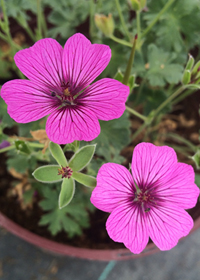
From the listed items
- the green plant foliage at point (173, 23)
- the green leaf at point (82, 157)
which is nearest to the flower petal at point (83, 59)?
the green leaf at point (82, 157)

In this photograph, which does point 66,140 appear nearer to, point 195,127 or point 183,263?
point 195,127

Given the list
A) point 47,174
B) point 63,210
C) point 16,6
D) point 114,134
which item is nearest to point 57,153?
point 47,174

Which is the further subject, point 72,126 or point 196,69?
point 196,69

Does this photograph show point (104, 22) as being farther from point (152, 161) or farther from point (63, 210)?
point (63, 210)

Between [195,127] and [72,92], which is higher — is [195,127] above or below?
below

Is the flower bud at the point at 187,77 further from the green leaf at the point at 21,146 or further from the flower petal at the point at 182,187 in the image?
the green leaf at the point at 21,146

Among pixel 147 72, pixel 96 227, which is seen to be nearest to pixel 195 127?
pixel 147 72

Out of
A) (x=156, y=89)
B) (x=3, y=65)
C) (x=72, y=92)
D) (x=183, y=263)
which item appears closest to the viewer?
(x=72, y=92)
